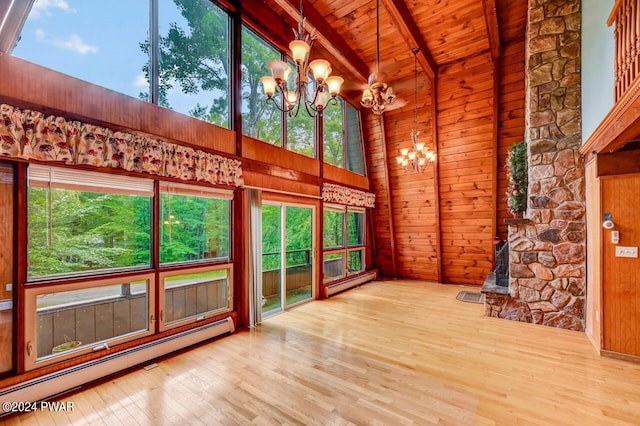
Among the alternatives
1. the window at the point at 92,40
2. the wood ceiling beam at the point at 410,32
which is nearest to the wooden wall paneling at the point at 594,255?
the wood ceiling beam at the point at 410,32

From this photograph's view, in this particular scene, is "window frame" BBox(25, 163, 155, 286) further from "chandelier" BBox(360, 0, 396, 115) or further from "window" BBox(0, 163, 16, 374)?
"chandelier" BBox(360, 0, 396, 115)

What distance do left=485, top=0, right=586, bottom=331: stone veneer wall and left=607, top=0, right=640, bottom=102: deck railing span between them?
1.49 m

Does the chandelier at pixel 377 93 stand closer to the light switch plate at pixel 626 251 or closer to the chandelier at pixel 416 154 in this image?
the chandelier at pixel 416 154

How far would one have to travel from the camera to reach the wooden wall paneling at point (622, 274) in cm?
295

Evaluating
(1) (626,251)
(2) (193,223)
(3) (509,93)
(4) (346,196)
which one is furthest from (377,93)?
(3) (509,93)

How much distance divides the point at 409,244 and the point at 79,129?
6643mm

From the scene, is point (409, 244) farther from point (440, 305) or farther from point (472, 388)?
point (472, 388)

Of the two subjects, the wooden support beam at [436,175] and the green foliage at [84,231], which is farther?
the wooden support beam at [436,175]

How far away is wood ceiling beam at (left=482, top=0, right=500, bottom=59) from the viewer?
4.08 meters

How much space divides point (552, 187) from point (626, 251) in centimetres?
123

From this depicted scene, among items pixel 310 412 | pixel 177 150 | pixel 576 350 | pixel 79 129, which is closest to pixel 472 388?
pixel 310 412

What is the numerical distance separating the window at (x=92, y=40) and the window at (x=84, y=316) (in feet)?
6.75

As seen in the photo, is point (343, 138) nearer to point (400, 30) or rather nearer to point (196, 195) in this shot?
point (400, 30)

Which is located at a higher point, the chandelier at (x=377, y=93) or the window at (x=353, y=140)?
the window at (x=353, y=140)
